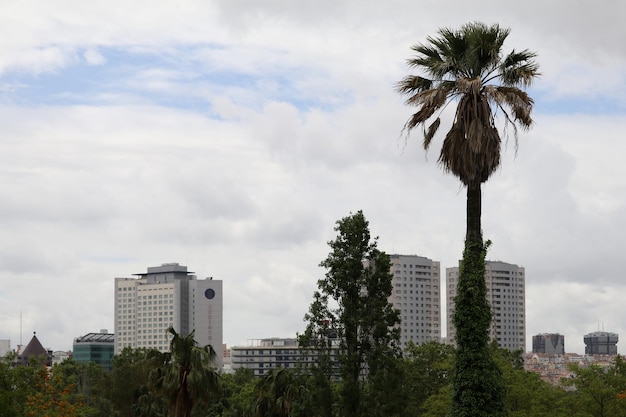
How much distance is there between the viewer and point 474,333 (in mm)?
31328

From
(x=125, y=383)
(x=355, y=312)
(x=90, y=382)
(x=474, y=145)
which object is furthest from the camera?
(x=90, y=382)

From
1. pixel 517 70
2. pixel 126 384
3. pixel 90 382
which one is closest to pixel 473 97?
pixel 517 70

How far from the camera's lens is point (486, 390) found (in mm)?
31312

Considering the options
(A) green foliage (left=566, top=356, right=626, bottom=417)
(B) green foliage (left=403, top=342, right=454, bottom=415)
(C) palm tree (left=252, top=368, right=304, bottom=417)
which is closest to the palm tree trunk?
(A) green foliage (left=566, top=356, right=626, bottom=417)

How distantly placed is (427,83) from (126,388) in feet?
228

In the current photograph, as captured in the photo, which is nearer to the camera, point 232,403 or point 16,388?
point 16,388

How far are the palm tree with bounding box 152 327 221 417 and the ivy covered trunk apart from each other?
826 inches

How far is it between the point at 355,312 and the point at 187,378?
352 inches

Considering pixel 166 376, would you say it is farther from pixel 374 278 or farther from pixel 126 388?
pixel 126 388

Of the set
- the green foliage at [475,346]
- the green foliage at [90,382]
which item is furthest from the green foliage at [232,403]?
the green foliage at [475,346]

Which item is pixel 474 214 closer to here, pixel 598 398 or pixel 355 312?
pixel 355 312

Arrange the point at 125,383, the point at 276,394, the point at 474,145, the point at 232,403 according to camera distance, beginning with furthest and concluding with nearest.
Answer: the point at 232,403 < the point at 125,383 < the point at 276,394 < the point at 474,145

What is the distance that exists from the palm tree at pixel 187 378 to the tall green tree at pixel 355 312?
552cm

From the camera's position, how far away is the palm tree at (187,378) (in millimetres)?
50031
